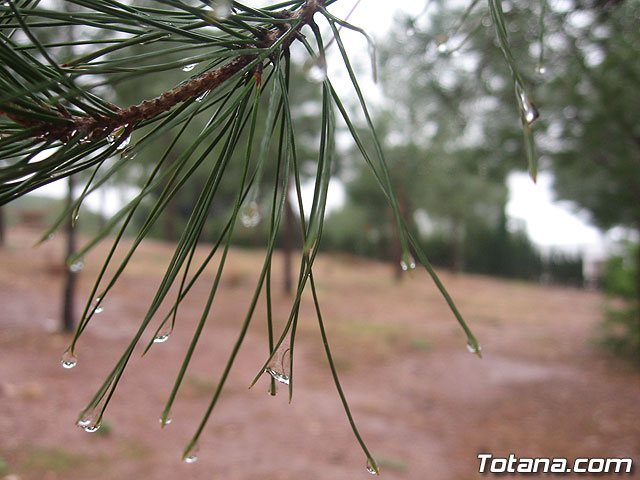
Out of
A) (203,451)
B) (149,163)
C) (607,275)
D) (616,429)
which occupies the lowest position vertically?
(203,451)

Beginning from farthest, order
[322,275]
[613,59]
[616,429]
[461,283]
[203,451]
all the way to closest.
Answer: [461,283], [322,275], [616,429], [203,451], [613,59]

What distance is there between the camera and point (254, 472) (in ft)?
9.75

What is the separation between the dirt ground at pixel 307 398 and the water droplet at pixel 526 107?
3.03 metres

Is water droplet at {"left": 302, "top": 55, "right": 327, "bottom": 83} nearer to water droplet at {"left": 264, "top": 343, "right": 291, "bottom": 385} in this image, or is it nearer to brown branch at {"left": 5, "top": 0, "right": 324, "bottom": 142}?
brown branch at {"left": 5, "top": 0, "right": 324, "bottom": 142}

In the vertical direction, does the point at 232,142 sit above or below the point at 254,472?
above

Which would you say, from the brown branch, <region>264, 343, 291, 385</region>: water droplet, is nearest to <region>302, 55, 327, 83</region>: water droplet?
the brown branch

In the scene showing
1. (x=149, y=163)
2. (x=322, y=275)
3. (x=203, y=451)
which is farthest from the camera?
(x=322, y=275)

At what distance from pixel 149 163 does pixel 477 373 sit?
7.24 meters

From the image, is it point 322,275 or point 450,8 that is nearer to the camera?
point 450,8

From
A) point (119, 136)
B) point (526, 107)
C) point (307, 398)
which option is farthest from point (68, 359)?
point (307, 398)

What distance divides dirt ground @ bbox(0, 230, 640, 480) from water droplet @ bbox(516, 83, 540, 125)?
3.03 m

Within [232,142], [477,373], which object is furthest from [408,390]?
[232,142]

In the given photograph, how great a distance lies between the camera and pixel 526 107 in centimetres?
45

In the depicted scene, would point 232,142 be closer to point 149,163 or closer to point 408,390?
point 408,390
